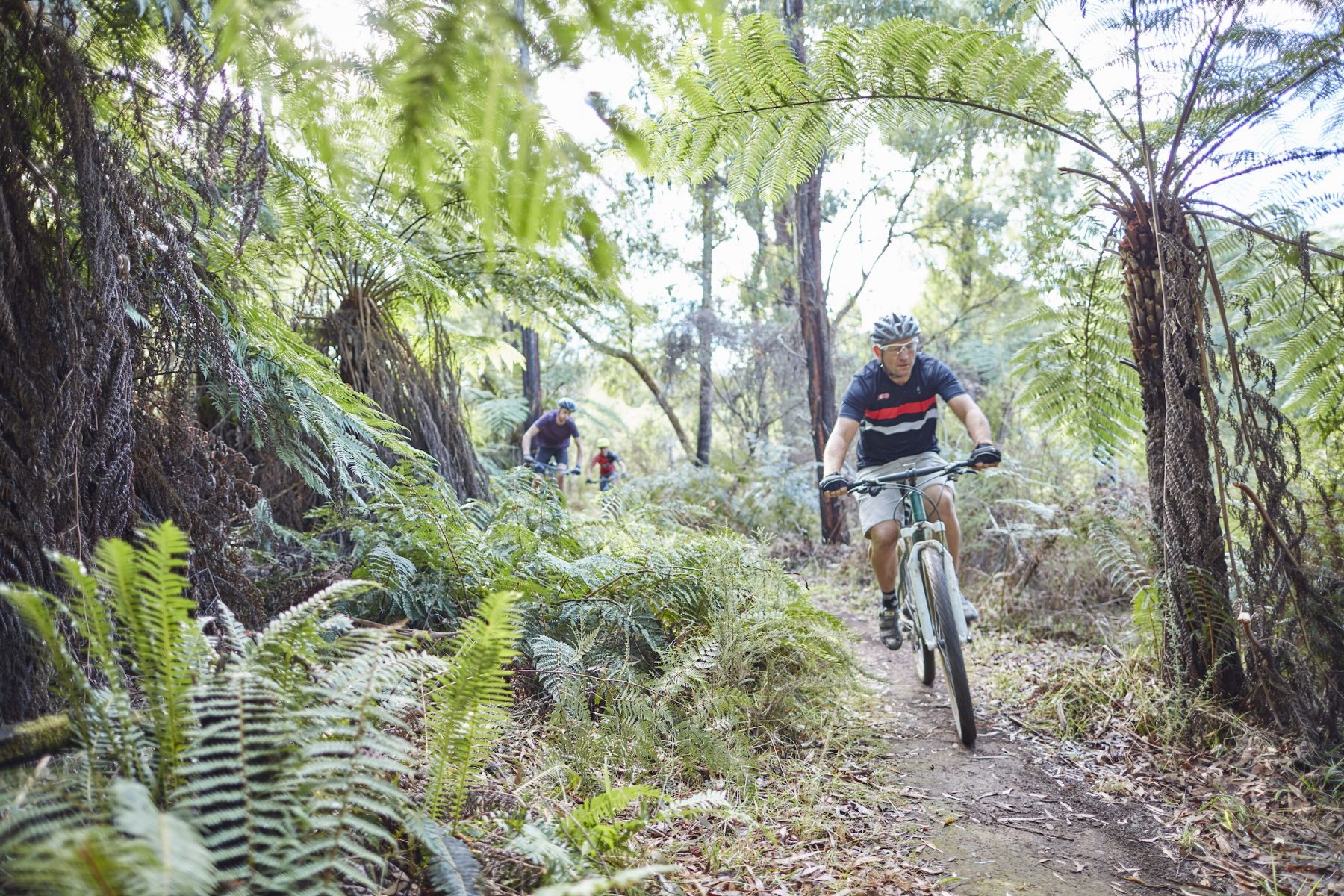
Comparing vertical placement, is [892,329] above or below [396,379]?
below

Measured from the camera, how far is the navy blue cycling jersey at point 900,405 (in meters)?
4.41

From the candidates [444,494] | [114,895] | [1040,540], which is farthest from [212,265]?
[1040,540]

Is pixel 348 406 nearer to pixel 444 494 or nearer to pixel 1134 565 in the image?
pixel 444 494

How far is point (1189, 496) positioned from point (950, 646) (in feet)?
3.96

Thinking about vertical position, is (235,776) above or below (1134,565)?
above

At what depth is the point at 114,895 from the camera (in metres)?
0.94

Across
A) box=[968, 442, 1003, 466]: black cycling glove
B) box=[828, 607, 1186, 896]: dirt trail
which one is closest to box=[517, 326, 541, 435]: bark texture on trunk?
box=[968, 442, 1003, 466]: black cycling glove

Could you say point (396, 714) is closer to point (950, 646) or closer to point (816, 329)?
point (950, 646)

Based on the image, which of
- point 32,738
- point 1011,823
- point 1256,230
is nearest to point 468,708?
point 32,738

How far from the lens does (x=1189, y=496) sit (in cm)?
326

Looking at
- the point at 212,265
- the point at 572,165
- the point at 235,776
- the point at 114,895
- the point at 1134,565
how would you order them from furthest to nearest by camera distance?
the point at 1134,565, the point at 212,265, the point at 572,165, the point at 235,776, the point at 114,895

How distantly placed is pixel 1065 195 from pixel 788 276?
16.4 ft

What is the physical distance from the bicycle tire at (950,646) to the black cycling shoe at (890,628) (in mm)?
873

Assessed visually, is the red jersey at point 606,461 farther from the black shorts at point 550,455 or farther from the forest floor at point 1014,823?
the forest floor at point 1014,823
